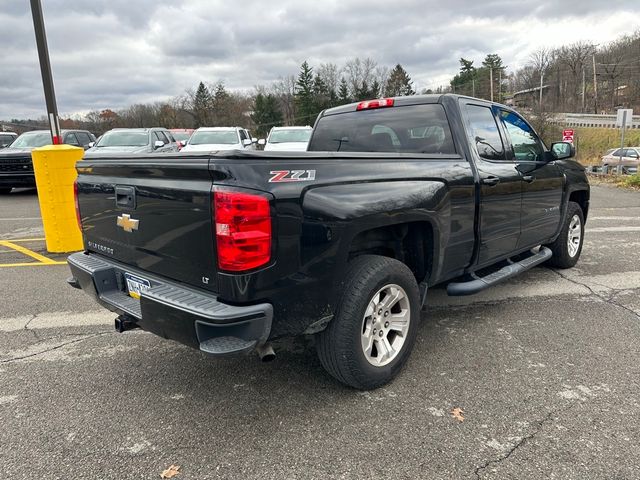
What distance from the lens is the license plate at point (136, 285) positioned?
9.15 feet

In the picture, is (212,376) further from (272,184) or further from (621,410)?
(621,410)

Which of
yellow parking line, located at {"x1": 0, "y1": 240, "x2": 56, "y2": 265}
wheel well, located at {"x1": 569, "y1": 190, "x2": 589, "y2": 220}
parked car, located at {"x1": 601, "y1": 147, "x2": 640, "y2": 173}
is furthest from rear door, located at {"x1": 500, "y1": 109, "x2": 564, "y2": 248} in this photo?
parked car, located at {"x1": 601, "y1": 147, "x2": 640, "y2": 173}

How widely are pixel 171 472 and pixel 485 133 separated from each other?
138 inches

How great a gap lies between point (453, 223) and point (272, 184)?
5.51ft

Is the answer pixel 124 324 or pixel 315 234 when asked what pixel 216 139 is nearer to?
pixel 124 324

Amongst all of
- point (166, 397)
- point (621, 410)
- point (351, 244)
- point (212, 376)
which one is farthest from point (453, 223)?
point (166, 397)

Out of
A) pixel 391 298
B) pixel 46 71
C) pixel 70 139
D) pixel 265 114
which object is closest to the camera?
pixel 391 298

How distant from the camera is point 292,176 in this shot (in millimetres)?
2449

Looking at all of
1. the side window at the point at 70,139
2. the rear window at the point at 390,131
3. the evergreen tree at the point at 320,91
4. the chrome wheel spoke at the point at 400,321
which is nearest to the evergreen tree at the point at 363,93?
the evergreen tree at the point at 320,91

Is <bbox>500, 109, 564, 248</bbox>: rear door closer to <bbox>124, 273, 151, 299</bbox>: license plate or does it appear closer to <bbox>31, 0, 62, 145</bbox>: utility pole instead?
<bbox>124, 273, 151, 299</bbox>: license plate

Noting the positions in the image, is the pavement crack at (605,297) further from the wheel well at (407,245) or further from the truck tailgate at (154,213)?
the truck tailgate at (154,213)

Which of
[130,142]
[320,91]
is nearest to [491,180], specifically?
[130,142]

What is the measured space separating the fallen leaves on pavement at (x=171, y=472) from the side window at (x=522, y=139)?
383 cm

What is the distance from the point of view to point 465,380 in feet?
10.3
